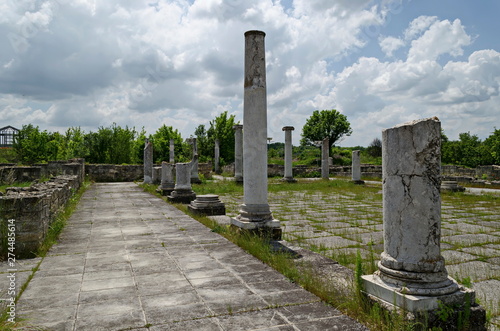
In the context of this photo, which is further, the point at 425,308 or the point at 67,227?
the point at 67,227

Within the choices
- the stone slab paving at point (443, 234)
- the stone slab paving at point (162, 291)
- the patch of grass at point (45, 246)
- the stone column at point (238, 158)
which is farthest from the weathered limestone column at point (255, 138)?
the stone column at point (238, 158)

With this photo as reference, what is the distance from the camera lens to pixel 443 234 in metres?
Answer: 7.03

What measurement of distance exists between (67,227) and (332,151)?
49.7m

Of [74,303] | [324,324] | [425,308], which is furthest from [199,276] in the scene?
[425,308]

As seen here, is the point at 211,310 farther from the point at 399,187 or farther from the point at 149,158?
the point at 149,158

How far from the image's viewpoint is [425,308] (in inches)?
109

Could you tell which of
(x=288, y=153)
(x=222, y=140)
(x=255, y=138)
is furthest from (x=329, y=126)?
(x=255, y=138)

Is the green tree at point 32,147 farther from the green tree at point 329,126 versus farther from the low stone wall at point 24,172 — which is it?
the green tree at point 329,126

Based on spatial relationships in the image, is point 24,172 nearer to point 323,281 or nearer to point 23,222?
point 23,222

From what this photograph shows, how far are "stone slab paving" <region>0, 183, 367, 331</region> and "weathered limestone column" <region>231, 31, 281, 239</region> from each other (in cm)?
81

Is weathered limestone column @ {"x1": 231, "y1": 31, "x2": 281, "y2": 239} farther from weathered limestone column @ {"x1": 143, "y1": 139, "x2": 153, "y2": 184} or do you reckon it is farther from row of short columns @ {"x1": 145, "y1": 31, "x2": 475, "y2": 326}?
weathered limestone column @ {"x1": 143, "y1": 139, "x2": 153, "y2": 184}

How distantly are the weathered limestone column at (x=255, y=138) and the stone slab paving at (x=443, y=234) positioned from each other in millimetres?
921

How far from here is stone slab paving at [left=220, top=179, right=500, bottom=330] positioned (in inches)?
174

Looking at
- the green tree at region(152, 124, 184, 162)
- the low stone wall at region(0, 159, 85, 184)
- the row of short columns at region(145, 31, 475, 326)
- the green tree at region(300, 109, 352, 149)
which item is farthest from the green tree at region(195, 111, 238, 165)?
the row of short columns at region(145, 31, 475, 326)
